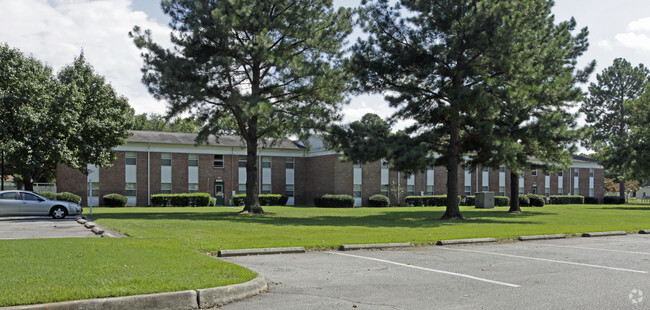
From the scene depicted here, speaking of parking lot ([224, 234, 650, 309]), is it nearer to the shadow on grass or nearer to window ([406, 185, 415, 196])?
the shadow on grass

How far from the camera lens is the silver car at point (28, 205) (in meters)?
23.7

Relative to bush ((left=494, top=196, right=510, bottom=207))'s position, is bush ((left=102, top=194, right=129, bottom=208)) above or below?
above

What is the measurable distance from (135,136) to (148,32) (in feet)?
73.4

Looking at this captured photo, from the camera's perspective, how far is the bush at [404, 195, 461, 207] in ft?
171

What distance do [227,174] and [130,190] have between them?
347 inches

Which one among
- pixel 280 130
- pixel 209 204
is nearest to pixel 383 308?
pixel 280 130

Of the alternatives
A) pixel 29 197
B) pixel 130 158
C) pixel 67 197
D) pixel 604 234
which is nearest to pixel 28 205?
pixel 29 197

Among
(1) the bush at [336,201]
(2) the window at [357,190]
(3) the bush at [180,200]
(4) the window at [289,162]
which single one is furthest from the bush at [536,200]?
(3) the bush at [180,200]

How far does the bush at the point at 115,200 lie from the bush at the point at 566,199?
156 feet

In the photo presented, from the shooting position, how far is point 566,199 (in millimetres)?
63688

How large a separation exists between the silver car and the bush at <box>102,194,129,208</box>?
1929 cm

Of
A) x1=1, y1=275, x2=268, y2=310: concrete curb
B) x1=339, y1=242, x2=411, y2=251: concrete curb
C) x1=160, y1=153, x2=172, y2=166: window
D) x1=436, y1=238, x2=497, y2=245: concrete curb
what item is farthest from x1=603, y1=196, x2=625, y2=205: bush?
x1=1, y1=275, x2=268, y2=310: concrete curb

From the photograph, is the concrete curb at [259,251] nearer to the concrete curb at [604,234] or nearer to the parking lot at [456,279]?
the parking lot at [456,279]

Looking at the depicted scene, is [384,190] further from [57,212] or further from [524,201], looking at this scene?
[57,212]
